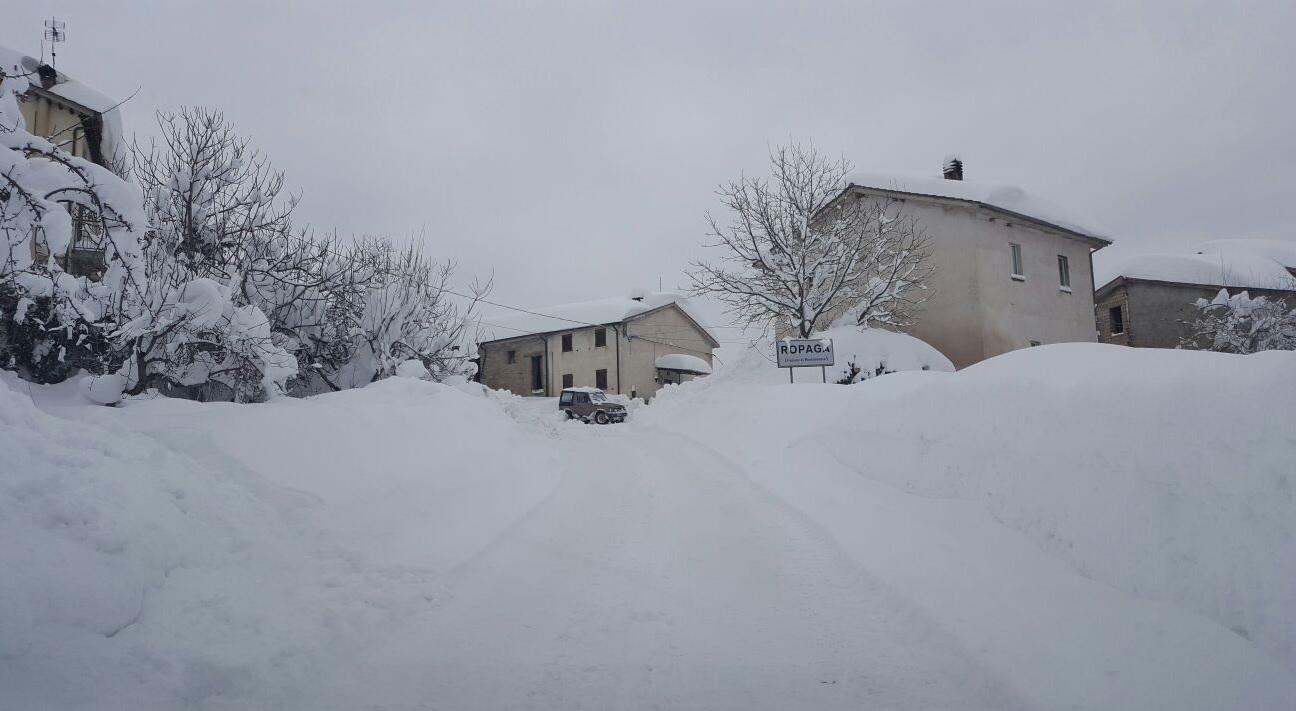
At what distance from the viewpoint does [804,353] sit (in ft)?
44.9

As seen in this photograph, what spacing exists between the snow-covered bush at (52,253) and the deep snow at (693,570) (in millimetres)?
857

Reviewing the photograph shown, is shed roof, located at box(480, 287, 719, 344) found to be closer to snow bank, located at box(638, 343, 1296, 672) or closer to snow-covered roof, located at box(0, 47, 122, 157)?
snow-covered roof, located at box(0, 47, 122, 157)

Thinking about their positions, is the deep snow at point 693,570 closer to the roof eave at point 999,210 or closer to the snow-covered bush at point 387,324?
the snow-covered bush at point 387,324

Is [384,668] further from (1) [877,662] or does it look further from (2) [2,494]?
(1) [877,662]

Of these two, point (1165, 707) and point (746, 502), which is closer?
point (1165, 707)

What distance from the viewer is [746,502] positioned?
7.72 metres

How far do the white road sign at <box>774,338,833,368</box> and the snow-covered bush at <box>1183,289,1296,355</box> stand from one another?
22194 millimetres

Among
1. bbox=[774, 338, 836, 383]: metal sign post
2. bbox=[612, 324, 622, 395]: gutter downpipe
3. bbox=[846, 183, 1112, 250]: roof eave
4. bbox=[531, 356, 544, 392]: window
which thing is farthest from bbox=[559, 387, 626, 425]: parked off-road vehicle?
bbox=[774, 338, 836, 383]: metal sign post

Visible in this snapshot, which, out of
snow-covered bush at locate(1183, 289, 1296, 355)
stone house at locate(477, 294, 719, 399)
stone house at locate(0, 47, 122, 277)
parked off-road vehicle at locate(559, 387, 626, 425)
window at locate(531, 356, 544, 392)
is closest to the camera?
stone house at locate(0, 47, 122, 277)

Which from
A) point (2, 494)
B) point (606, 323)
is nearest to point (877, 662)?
point (2, 494)

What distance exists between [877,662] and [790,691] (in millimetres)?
681

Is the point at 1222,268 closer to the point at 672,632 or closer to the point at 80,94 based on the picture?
the point at 672,632

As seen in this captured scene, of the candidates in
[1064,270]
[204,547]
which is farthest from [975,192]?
[204,547]

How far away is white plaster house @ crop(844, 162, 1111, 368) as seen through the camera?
69.8ft
